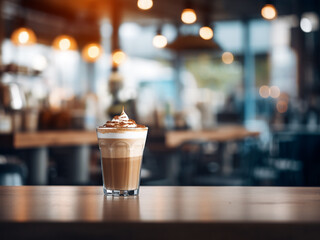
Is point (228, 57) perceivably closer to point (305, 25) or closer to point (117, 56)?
point (305, 25)

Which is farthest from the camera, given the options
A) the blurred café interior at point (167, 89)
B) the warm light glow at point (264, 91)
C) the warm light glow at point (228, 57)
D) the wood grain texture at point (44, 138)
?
the warm light glow at point (264, 91)

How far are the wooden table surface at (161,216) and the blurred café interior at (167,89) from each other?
1697mm

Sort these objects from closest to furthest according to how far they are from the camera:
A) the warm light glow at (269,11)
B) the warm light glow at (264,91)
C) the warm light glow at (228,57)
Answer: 1. the warm light glow at (269,11)
2. the warm light glow at (228,57)
3. the warm light glow at (264,91)

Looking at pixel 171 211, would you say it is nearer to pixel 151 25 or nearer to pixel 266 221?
pixel 266 221

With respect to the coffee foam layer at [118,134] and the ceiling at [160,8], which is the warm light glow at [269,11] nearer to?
the coffee foam layer at [118,134]

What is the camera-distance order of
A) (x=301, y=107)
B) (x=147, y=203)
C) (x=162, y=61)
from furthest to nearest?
(x=162, y=61) → (x=301, y=107) → (x=147, y=203)

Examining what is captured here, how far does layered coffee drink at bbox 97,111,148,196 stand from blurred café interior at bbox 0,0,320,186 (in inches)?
62.7

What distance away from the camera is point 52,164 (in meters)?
5.35

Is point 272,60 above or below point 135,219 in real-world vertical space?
above

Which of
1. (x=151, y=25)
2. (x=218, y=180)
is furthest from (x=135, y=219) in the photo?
(x=151, y=25)

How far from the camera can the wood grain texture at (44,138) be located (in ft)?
12.0

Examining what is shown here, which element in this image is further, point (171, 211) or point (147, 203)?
point (147, 203)

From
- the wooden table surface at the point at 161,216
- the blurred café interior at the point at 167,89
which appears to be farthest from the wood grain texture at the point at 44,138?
the wooden table surface at the point at 161,216
